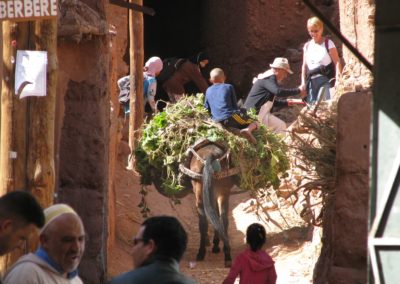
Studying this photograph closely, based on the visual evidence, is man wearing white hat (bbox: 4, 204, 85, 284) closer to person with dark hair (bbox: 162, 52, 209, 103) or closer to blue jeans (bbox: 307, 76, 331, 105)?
blue jeans (bbox: 307, 76, 331, 105)

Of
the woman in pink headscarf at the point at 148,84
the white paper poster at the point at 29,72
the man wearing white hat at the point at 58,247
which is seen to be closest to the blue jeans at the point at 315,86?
the woman in pink headscarf at the point at 148,84

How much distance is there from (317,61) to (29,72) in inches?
327

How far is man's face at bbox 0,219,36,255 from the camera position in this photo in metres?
5.60

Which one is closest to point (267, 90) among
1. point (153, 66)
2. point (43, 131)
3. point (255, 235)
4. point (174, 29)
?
point (153, 66)

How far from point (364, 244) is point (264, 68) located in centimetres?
1546

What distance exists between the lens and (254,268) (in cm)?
941

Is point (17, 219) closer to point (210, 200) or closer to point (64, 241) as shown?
point (64, 241)

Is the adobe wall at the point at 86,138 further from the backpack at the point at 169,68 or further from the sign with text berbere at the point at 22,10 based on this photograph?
the backpack at the point at 169,68

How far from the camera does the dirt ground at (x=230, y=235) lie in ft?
47.4

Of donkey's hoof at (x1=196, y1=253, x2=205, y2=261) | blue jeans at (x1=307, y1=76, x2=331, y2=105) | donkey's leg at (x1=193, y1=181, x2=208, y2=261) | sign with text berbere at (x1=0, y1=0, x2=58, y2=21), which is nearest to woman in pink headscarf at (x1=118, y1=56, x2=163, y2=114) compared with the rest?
blue jeans at (x1=307, y1=76, x2=331, y2=105)

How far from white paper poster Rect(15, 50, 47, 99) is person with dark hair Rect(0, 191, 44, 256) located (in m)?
3.61

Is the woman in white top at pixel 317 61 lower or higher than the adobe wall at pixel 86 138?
higher

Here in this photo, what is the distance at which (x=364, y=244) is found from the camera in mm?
9234

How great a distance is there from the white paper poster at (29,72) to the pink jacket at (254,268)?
1.95 meters
